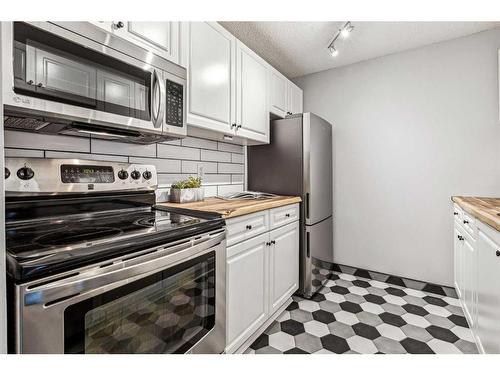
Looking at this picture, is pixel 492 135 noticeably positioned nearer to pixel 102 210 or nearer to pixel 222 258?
pixel 222 258

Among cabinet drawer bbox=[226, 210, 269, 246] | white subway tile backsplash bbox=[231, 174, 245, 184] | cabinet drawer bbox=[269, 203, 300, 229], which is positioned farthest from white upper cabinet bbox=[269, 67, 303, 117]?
cabinet drawer bbox=[226, 210, 269, 246]

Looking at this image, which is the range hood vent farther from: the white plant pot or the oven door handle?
the oven door handle

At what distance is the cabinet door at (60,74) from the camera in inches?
36.4

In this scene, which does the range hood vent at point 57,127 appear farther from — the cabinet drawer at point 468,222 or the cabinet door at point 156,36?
the cabinet drawer at point 468,222

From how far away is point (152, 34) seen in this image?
1322 millimetres

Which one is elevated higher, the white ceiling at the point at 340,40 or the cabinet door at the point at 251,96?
the white ceiling at the point at 340,40

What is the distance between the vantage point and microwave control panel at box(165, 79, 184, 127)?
1.39 m

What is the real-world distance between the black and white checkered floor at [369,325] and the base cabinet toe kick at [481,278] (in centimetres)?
23

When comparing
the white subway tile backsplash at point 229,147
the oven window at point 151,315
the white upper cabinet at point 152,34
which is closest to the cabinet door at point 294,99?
the white subway tile backsplash at point 229,147

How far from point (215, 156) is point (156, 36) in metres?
1.09

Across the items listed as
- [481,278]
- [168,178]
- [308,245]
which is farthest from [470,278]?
[168,178]

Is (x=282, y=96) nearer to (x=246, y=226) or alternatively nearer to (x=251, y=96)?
(x=251, y=96)

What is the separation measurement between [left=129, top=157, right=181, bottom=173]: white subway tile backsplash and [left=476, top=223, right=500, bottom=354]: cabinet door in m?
1.84

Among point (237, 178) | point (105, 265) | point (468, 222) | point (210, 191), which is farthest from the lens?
point (237, 178)
